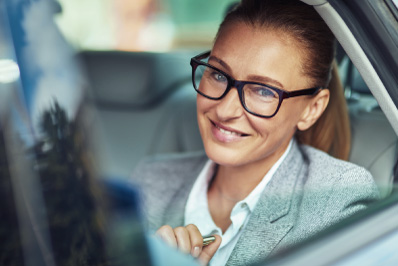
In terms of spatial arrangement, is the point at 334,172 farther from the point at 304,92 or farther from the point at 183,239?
the point at 183,239

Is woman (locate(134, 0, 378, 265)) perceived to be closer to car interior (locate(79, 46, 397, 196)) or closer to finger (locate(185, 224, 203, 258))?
finger (locate(185, 224, 203, 258))

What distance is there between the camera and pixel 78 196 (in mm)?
684

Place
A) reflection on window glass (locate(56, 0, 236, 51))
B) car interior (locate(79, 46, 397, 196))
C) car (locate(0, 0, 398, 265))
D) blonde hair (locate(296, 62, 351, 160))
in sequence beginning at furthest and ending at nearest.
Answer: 1. car interior (locate(79, 46, 397, 196))
2. blonde hair (locate(296, 62, 351, 160))
3. reflection on window glass (locate(56, 0, 236, 51))
4. car (locate(0, 0, 398, 265))

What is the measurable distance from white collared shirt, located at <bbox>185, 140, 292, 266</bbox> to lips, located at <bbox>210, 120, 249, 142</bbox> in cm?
21

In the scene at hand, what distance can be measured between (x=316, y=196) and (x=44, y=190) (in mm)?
803

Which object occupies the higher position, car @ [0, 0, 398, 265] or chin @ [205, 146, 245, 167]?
car @ [0, 0, 398, 265]

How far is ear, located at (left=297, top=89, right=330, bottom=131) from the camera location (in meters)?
1.44

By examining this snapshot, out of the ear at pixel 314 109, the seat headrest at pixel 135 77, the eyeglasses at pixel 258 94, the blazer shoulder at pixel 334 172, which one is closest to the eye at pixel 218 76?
the eyeglasses at pixel 258 94

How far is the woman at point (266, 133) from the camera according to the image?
4.04ft

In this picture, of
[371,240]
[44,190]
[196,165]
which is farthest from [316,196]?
[44,190]

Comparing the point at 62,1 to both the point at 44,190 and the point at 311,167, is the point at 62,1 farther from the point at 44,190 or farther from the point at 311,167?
the point at 311,167

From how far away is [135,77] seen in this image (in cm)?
233

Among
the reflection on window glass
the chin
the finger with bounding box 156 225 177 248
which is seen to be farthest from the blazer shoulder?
the reflection on window glass

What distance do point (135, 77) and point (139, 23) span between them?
0.52 m
